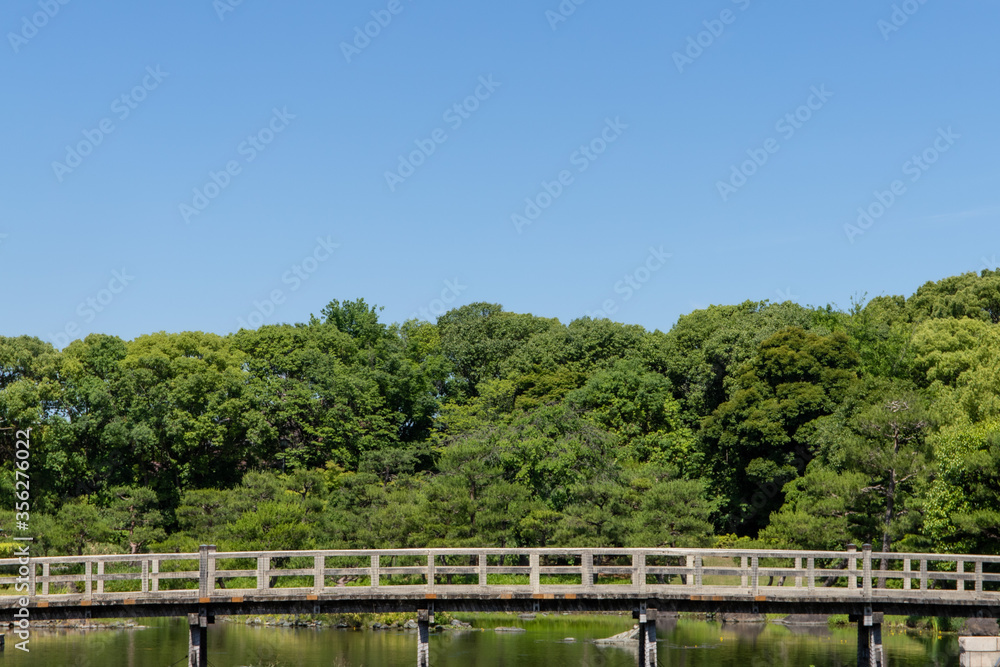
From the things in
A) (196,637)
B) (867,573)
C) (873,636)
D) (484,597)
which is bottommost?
(873,636)

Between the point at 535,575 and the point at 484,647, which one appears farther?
the point at 484,647

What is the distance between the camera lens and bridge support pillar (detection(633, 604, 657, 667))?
26938 millimetres

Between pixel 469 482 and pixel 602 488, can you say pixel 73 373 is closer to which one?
pixel 469 482

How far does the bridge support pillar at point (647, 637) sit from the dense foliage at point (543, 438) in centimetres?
1425

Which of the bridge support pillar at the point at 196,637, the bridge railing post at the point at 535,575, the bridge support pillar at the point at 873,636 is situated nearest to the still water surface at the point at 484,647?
the bridge support pillar at the point at 873,636

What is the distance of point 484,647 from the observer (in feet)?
134

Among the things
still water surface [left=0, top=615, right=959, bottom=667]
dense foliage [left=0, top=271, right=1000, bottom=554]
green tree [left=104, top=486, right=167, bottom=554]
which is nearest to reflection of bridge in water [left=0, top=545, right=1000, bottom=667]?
still water surface [left=0, top=615, right=959, bottom=667]

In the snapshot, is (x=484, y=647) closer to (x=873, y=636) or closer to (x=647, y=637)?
(x=647, y=637)

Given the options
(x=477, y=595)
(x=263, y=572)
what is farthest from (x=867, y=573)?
(x=263, y=572)

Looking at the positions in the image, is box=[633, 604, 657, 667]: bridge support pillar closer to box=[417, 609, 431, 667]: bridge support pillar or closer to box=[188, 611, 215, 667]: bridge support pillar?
box=[417, 609, 431, 667]: bridge support pillar

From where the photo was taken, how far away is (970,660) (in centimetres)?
2548

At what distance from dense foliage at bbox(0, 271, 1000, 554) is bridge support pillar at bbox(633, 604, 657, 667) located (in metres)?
14.3

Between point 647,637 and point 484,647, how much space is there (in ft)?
48.8

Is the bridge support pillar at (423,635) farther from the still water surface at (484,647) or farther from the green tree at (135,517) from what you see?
the green tree at (135,517)
